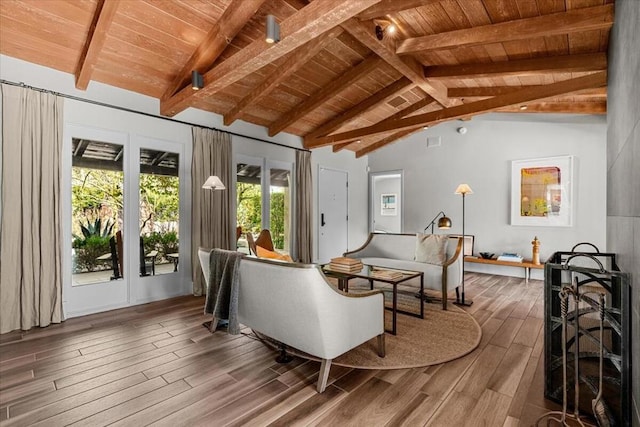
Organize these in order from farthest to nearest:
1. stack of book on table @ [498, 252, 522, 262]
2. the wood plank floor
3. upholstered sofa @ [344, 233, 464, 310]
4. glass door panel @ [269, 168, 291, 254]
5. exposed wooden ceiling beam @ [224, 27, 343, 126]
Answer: glass door panel @ [269, 168, 291, 254] < stack of book on table @ [498, 252, 522, 262] < upholstered sofa @ [344, 233, 464, 310] < exposed wooden ceiling beam @ [224, 27, 343, 126] < the wood plank floor

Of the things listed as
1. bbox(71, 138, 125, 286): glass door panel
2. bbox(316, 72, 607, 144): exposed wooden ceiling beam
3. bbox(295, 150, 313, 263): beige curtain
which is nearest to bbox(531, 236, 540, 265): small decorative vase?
bbox(316, 72, 607, 144): exposed wooden ceiling beam

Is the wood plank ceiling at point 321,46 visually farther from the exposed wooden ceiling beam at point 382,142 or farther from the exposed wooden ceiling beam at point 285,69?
the exposed wooden ceiling beam at point 382,142

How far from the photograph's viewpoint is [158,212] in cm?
440

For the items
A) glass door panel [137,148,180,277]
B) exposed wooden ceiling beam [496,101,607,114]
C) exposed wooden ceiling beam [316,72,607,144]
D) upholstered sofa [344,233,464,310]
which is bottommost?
upholstered sofa [344,233,464,310]

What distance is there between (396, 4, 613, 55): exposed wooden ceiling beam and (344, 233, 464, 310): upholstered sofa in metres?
2.51

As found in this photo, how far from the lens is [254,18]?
323 cm

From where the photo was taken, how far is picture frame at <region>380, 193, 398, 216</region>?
1031cm

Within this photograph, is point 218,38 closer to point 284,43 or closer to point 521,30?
point 284,43

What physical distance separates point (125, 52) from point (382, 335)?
3.95 metres

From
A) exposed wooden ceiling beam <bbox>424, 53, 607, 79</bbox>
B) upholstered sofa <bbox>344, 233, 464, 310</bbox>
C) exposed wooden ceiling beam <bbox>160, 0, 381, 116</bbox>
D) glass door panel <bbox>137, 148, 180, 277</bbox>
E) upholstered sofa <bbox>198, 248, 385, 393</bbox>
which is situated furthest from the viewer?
glass door panel <bbox>137, 148, 180, 277</bbox>

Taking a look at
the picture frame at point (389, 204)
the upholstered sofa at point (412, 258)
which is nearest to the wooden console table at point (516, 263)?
the upholstered sofa at point (412, 258)

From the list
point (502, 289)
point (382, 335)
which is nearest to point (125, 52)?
point (382, 335)

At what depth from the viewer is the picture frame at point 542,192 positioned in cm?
550

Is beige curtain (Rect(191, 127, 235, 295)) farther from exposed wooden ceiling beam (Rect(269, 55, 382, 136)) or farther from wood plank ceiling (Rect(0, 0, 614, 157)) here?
exposed wooden ceiling beam (Rect(269, 55, 382, 136))
